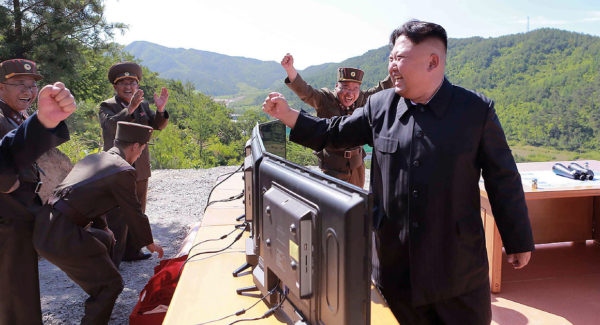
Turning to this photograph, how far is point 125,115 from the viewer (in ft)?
11.9

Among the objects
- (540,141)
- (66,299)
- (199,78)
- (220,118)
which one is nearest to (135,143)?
(66,299)

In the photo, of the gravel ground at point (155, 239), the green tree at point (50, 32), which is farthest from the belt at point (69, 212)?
the green tree at point (50, 32)

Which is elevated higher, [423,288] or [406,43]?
[406,43]

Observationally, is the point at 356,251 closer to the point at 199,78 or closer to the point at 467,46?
the point at 467,46

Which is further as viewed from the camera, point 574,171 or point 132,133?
point 574,171

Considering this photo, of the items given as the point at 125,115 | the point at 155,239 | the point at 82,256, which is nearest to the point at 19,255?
the point at 82,256

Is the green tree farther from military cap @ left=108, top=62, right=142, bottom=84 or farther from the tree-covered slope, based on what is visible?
the tree-covered slope

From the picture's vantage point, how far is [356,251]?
2.79ft

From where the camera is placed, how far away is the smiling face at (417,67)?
1487 mm

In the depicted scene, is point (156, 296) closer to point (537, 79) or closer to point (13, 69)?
point (13, 69)

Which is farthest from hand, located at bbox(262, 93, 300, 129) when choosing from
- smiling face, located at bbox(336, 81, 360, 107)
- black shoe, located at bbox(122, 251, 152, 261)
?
black shoe, located at bbox(122, 251, 152, 261)

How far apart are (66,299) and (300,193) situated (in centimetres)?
341

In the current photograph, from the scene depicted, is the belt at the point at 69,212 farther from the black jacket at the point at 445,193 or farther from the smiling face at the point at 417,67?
the smiling face at the point at 417,67

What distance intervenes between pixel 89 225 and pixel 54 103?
1359 mm
